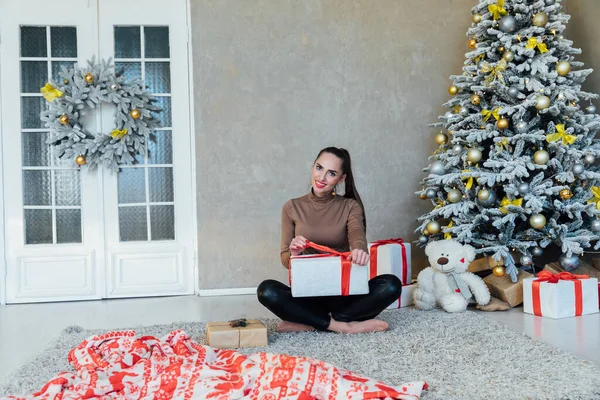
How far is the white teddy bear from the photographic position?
363cm

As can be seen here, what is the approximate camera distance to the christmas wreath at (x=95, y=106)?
430cm

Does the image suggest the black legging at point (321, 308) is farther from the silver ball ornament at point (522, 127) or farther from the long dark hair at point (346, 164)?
the silver ball ornament at point (522, 127)

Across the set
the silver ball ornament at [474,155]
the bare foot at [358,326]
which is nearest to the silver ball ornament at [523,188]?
the silver ball ornament at [474,155]

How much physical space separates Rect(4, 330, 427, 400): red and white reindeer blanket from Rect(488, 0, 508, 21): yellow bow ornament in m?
2.68

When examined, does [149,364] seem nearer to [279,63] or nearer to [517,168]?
[517,168]

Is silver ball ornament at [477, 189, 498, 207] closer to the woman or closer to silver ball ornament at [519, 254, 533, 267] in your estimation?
silver ball ornament at [519, 254, 533, 267]

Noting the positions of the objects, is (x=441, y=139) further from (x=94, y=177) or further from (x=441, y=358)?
(x=94, y=177)

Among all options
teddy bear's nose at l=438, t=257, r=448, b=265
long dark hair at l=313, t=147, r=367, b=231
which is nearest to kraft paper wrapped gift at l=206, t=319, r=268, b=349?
long dark hair at l=313, t=147, r=367, b=231

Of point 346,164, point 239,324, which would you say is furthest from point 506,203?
point 239,324

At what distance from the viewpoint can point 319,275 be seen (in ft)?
9.27

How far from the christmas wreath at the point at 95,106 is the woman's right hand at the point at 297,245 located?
1.94 meters

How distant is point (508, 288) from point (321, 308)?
4.23 feet

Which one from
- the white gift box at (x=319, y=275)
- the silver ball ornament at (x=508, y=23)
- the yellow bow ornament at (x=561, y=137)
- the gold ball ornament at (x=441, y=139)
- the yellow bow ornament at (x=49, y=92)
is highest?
the silver ball ornament at (x=508, y=23)

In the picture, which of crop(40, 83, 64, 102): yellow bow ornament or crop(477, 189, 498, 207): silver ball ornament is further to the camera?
crop(40, 83, 64, 102): yellow bow ornament
